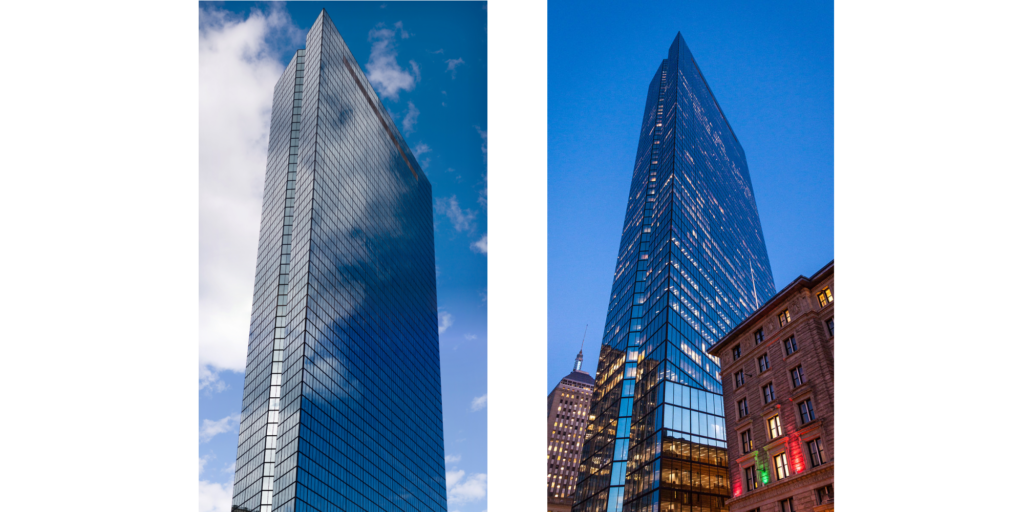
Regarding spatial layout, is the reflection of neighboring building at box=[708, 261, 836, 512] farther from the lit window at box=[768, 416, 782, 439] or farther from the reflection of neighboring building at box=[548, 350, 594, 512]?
the reflection of neighboring building at box=[548, 350, 594, 512]

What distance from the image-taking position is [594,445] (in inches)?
2704

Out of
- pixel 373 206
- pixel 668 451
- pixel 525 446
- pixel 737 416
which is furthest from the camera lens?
pixel 373 206

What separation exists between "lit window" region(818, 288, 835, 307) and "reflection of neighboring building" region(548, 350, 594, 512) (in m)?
91.8

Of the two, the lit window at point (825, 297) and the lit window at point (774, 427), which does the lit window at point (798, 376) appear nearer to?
the lit window at point (774, 427)

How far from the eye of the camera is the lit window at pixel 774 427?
35.0 metres

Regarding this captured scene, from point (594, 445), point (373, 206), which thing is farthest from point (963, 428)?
point (373, 206)

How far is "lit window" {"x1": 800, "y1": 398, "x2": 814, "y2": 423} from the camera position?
33.1m
